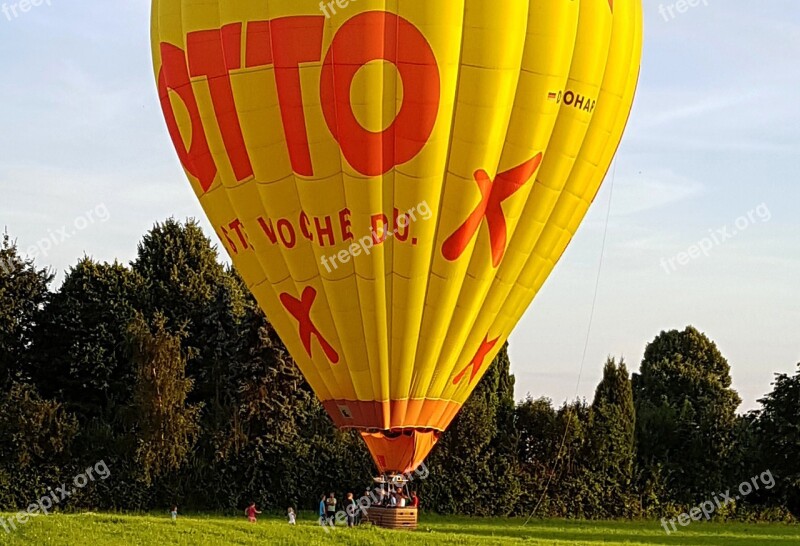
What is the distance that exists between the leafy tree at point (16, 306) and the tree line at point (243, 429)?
49mm

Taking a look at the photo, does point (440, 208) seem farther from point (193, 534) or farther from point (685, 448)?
point (685, 448)

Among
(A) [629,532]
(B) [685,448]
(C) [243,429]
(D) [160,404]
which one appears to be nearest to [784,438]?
(B) [685,448]

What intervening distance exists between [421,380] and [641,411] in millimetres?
25657

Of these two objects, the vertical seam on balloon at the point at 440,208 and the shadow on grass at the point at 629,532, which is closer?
the vertical seam on balloon at the point at 440,208

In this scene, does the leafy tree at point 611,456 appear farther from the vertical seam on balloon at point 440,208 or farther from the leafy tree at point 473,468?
the vertical seam on balloon at point 440,208

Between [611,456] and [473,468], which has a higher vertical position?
[611,456]

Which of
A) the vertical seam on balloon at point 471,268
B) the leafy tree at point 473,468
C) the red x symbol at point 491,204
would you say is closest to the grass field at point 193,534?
the vertical seam on balloon at point 471,268

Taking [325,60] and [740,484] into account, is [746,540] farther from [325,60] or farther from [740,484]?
[325,60]

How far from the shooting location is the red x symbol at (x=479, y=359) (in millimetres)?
19289

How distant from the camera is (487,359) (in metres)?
19.9

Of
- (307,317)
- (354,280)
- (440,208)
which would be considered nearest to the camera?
(440,208)

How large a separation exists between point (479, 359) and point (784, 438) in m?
20.0

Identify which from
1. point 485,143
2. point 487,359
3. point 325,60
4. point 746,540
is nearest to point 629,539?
point 746,540

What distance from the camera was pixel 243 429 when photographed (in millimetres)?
36438
